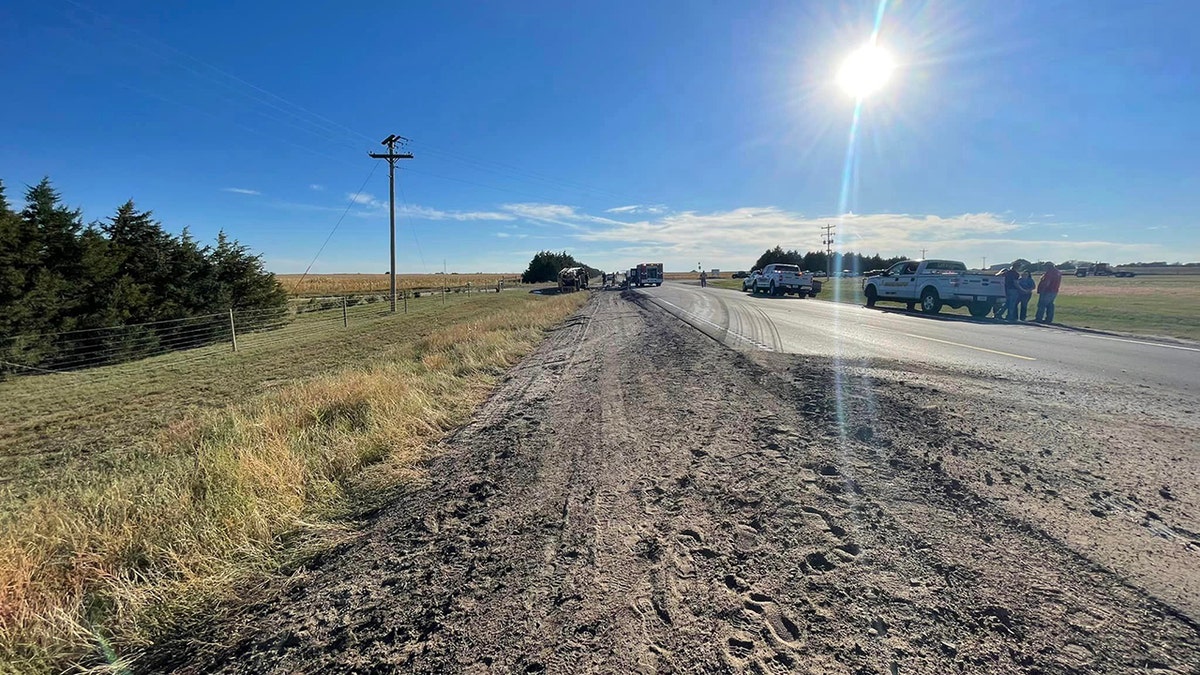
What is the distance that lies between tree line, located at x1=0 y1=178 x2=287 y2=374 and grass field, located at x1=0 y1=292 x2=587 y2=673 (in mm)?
3078

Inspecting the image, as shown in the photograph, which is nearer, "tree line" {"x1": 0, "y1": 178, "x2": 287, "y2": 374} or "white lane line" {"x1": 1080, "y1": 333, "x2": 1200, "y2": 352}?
"white lane line" {"x1": 1080, "y1": 333, "x2": 1200, "y2": 352}

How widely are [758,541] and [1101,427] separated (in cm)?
439

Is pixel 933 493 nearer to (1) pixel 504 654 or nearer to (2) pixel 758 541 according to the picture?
(2) pixel 758 541

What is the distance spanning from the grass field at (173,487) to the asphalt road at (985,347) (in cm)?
680

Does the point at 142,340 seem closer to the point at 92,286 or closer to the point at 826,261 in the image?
the point at 92,286

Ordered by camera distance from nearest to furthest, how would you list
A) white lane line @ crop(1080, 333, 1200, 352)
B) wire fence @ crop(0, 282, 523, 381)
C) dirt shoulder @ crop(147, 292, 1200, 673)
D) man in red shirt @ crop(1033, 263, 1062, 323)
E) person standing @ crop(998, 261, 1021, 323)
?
dirt shoulder @ crop(147, 292, 1200, 673)
white lane line @ crop(1080, 333, 1200, 352)
wire fence @ crop(0, 282, 523, 381)
man in red shirt @ crop(1033, 263, 1062, 323)
person standing @ crop(998, 261, 1021, 323)

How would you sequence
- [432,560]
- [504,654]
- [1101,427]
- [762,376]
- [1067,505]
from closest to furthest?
[504,654], [432,560], [1067,505], [1101,427], [762,376]

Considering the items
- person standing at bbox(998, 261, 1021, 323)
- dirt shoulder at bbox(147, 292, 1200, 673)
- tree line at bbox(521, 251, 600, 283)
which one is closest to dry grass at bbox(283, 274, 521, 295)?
tree line at bbox(521, 251, 600, 283)

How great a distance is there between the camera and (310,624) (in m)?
2.37

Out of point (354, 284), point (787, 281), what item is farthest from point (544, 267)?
point (787, 281)

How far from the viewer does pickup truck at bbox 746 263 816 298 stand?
30031 mm

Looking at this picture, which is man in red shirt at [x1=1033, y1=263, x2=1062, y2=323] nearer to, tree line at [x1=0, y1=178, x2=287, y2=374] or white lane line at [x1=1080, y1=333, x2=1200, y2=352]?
white lane line at [x1=1080, y1=333, x2=1200, y2=352]

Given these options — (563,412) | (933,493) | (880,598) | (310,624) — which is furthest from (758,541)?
(563,412)

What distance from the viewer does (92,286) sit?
46.6 ft
